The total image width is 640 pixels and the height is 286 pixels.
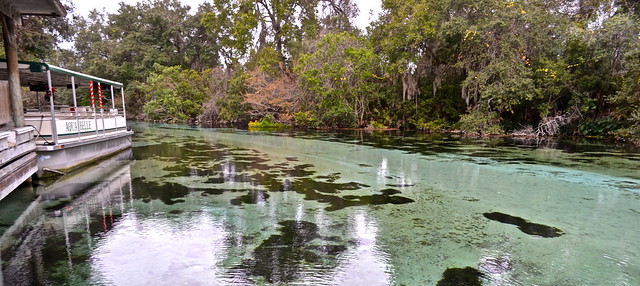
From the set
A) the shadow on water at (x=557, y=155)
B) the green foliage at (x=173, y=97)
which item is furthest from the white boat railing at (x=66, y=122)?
the green foliage at (x=173, y=97)

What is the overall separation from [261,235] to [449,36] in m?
17.4

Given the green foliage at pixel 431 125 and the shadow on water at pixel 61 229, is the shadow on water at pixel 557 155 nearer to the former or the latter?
the green foliage at pixel 431 125

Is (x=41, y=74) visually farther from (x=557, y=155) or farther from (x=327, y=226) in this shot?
(x=557, y=155)

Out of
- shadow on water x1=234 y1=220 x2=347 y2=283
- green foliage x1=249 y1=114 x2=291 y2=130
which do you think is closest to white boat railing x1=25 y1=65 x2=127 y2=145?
shadow on water x1=234 y1=220 x2=347 y2=283

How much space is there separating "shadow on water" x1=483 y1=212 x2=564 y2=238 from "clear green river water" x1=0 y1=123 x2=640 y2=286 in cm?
4

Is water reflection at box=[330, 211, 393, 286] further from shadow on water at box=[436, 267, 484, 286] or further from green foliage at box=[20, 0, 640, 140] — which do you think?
green foliage at box=[20, 0, 640, 140]

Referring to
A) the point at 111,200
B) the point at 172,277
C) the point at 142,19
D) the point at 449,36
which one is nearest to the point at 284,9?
the point at 449,36

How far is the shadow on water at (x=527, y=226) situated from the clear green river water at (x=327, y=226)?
4 centimetres

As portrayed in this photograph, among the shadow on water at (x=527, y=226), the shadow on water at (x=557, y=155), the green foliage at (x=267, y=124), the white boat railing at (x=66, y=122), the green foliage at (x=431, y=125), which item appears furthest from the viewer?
the green foliage at (x=267, y=124)

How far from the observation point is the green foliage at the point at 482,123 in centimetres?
1773

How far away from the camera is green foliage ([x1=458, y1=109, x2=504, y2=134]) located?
1773 centimetres

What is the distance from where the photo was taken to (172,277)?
3.34 metres

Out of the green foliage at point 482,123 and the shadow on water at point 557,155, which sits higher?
the green foliage at point 482,123

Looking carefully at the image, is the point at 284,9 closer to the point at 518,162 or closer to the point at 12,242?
the point at 518,162
